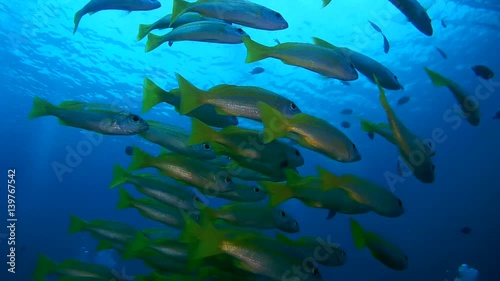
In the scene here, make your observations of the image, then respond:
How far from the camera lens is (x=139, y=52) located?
23.3 m

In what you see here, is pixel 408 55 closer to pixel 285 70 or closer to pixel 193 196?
pixel 285 70

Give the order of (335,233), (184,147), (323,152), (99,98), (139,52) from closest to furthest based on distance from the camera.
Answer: (323,152) < (184,147) < (139,52) < (99,98) < (335,233)

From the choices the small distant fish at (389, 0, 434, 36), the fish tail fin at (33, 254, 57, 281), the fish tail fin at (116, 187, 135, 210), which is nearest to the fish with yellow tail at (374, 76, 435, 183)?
the small distant fish at (389, 0, 434, 36)

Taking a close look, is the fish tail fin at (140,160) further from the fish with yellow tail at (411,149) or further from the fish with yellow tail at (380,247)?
the fish with yellow tail at (411,149)

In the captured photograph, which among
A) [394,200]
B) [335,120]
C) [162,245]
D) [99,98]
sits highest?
[394,200]

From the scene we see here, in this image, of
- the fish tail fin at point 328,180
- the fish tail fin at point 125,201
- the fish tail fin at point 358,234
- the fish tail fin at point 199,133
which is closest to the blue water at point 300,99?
the fish tail fin at point 328,180

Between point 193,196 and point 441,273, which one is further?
point 441,273

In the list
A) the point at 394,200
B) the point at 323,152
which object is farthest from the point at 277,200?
the point at 394,200

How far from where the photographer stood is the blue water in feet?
66.8

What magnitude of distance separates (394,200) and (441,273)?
4783 cm

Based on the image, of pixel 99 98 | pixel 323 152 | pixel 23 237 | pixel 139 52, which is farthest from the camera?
pixel 23 237

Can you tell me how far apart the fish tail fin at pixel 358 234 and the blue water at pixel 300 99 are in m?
0.76
